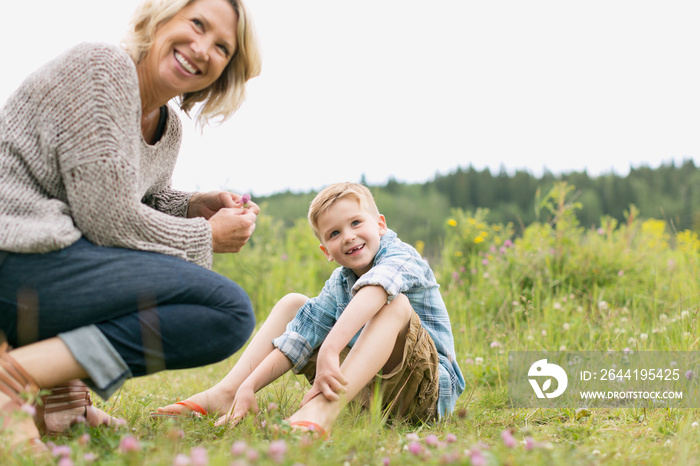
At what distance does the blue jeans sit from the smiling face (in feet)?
1.84

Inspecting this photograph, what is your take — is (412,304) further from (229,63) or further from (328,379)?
(229,63)

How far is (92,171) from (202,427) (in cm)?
87

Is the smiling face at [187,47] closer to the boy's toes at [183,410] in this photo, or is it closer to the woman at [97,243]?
the woman at [97,243]

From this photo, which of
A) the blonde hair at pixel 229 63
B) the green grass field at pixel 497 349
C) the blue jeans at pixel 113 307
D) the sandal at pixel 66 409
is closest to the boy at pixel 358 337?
the green grass field at pixel 497 349

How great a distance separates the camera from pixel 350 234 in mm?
2305

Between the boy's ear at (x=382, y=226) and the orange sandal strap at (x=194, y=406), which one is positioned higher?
the boy's ear at (x=382, y=226)

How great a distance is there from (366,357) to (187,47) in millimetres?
1144

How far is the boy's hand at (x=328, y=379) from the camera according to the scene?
189cm

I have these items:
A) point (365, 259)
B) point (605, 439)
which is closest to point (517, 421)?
point (605, 439)

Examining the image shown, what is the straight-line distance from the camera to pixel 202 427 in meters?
1.92

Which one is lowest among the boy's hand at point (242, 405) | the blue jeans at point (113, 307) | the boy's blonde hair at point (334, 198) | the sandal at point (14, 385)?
the boy's hand at point (242, 405)

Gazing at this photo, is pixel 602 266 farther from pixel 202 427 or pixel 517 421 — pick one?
pixel 202 427

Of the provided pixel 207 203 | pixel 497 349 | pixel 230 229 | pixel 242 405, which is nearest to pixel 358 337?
pixel 242 405

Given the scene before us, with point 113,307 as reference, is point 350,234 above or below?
above
